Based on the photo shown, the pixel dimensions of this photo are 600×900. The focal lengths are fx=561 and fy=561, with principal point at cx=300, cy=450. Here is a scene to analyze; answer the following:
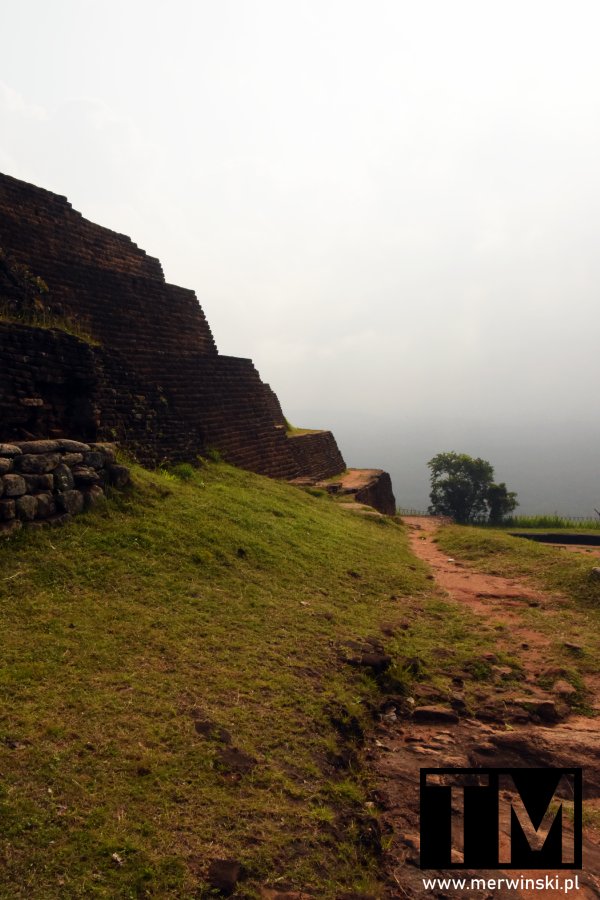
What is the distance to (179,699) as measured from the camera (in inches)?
148

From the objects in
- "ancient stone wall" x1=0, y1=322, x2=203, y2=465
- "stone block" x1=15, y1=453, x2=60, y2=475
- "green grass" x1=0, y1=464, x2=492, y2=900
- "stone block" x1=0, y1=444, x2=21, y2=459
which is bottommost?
"green grass" x1=0, y1=464, x2=492, y2=900

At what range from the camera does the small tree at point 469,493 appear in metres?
29.6

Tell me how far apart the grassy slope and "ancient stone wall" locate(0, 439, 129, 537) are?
5.18 meters

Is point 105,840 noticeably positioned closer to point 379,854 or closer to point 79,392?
point 379,854

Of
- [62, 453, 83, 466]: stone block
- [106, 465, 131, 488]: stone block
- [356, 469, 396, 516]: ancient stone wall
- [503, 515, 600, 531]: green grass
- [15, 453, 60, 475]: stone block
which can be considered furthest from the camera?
[503, 515, 600, 531]: green grass

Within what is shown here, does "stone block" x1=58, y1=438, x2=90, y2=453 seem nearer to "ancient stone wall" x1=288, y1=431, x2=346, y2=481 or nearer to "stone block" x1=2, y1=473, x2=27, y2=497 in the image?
"stone block" x1=2, y1=473, x2=27, y2=497

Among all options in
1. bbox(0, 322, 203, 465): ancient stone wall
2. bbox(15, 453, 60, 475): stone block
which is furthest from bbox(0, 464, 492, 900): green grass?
bbox(0, 322, 203, 465): ancient stone wall

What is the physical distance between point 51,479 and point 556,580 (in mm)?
6963

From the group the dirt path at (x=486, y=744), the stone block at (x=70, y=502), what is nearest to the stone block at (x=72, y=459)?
the stone block at (x=70, y=502)

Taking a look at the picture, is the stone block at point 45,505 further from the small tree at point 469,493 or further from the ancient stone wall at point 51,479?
the small tree at point 469,493

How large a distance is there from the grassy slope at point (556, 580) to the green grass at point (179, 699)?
0.96 m

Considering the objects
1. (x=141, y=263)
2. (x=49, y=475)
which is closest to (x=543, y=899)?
(x=49, y=475)

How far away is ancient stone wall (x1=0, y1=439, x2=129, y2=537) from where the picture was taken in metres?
5.39

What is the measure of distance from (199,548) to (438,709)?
3061 mm
